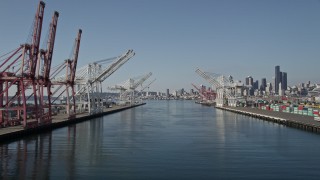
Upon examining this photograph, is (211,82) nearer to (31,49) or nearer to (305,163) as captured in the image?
(31,49)

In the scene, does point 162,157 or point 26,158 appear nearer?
point 26,158

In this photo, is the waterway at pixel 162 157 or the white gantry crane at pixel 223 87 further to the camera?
the white gantry crane at pixel 223 87

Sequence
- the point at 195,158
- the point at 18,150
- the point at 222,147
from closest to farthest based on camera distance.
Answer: the point at 195,158
the point at 18,150
the point at 222,147

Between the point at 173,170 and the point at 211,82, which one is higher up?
the point at 211,82

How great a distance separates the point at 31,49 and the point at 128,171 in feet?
81.9

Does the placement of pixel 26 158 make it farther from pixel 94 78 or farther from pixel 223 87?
pixel 223 87

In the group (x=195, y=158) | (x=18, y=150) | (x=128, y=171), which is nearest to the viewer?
(x=128, y=171)

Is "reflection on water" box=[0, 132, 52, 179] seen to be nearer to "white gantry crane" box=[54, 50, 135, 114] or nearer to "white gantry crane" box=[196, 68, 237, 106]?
"white gantry crane" box=[54, 50, 135, 114]

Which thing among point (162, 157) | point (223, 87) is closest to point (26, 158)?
point (162, 157)

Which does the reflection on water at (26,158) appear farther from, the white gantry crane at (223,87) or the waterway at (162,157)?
the white gantry crane at (223,87)

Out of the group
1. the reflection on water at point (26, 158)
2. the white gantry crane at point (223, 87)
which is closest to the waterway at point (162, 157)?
the reflection on water at point (26, 158)

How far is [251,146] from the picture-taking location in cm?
3262

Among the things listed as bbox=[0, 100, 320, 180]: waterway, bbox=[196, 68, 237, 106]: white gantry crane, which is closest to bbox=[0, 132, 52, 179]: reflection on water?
bbox=[0, 100, 320, 180]: waterway

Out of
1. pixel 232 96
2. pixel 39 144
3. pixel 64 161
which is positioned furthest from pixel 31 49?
pixel 232 96
